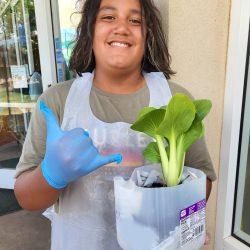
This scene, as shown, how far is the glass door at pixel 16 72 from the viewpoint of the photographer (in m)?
2.55

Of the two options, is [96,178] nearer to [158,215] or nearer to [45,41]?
[158,215]

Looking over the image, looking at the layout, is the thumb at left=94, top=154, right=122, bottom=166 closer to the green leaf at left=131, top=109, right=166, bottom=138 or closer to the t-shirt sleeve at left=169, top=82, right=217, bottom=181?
the green leaf at left=131, top=109, right=166, bottom=138

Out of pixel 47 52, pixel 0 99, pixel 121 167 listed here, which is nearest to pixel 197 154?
pixel 121 167

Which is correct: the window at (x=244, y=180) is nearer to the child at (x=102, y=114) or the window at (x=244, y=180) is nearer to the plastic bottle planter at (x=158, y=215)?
the child at (x=102, y=114)

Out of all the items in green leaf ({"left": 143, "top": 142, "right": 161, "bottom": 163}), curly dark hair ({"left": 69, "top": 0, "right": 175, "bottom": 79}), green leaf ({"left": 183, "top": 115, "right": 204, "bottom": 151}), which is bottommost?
green leaf ({"left": 143, "top": 142, "right": 161, "bottom": 163})

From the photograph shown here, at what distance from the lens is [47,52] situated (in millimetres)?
2367

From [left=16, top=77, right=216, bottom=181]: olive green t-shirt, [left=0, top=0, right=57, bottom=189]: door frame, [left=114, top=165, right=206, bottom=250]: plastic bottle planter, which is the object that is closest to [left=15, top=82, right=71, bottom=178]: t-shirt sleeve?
[left=16, top=77, right=216, bottom=181]: olive green t-shirt

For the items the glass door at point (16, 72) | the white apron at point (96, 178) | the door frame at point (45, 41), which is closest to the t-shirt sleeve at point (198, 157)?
the white apron at point (96, 178)

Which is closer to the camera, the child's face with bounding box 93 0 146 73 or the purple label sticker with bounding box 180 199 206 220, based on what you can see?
the purple label sticker with bounding box 180 199 206 220

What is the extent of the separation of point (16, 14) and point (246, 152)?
233 cm

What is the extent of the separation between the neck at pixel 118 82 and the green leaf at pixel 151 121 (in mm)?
280

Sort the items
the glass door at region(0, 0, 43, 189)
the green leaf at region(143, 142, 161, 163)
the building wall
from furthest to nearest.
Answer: the glass door at region(0, 0, 43, 189) < the building wall < the green leaf at region(143, 142, 161, 163)

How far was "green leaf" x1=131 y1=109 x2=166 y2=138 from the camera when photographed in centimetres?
60

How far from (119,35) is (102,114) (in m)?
0.23
